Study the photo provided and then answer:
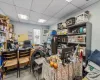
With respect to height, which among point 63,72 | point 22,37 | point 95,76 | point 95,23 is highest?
point 95,23

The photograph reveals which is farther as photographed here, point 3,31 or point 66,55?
point 3,31

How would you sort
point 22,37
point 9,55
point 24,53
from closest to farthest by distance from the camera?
point 9,55 → point 24,53 → point 22,37

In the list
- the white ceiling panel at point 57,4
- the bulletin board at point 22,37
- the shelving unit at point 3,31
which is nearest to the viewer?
the white ceiling panel at point 57,4

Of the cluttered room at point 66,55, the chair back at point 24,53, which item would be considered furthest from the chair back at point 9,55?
the chair back at point 24,53

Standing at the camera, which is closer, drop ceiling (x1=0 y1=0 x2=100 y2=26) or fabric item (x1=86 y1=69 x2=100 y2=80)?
fabric item (x1=86 y1=69 x2=100 y2=80)

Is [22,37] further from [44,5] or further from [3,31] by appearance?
[44,5]

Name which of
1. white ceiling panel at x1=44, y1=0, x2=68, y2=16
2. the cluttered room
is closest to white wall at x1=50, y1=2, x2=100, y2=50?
the cluttered room

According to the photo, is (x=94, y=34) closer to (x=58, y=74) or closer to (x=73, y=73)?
(x=73, y=73)

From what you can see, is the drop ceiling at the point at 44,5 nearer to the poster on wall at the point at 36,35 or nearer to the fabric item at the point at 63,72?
the fabric item at the point at 63,72

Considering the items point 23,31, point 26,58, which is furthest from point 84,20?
point 23,31

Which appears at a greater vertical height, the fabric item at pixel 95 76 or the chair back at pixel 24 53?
the chair back at pixel 24 53

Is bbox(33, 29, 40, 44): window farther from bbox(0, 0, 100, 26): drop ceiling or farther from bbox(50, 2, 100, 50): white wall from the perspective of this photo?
bbox(50, 2, 100, 50): white wall

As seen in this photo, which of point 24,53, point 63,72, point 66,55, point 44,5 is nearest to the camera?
point 63,72

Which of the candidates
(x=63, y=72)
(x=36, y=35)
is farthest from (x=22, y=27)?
(x=63, y=72)
